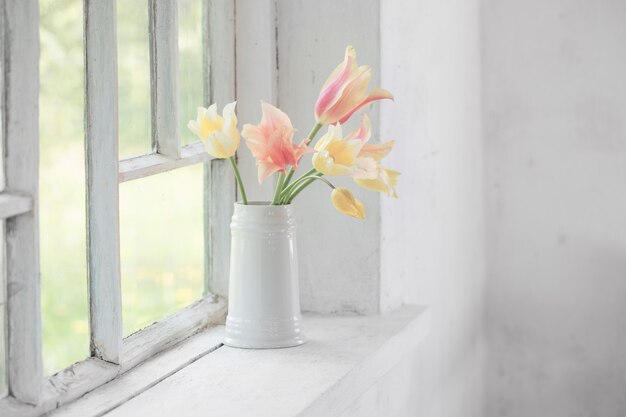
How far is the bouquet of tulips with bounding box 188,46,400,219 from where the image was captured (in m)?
1.30

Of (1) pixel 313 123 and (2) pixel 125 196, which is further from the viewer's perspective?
(1) pixel 313 123

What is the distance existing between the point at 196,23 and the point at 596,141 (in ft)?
3.92

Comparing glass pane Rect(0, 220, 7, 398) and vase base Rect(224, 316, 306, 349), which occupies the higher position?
glass pane Rect(0, 220, 7, 398)

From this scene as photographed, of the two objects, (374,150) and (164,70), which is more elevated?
(164,70)

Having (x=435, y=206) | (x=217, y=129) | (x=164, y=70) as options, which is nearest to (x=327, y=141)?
(x=217, y=129)

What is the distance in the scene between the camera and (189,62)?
1.50m

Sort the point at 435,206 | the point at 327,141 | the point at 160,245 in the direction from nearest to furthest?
the point at 327,141 → the point at 160,245 → the point at 435,206

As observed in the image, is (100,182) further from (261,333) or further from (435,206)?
(435,206)

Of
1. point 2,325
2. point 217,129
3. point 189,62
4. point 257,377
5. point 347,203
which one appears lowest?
point 257,377

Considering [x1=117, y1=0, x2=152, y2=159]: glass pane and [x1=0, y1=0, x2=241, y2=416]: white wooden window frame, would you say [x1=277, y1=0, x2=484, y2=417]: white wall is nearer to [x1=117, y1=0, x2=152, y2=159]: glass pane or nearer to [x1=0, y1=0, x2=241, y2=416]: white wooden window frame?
[x1=0, y1=0, x2=241, y2=416]: white wooden window frame

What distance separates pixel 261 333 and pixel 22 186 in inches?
18.3

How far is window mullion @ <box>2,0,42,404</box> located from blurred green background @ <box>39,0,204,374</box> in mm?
75

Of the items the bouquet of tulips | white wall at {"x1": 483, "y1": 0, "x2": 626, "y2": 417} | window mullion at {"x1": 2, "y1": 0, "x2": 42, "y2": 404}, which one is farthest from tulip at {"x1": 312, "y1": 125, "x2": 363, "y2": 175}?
white wall at {"x1": 483, "y1": 0, "x2": 626, "y2": 417}

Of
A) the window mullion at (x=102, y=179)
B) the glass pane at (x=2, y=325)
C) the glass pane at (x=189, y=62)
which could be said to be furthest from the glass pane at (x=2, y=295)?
the glass pane at (x=189, y=62)
